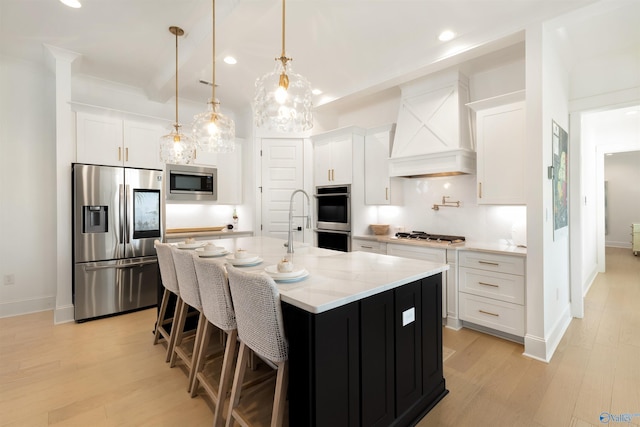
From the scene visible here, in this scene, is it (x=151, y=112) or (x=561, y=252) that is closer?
(x=561, y=252)

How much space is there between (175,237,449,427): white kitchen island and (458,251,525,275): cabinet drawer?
3.98 ft

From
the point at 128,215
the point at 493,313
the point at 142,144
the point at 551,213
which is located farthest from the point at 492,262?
the point at 142,144

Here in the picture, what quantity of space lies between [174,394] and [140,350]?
0.90 metres

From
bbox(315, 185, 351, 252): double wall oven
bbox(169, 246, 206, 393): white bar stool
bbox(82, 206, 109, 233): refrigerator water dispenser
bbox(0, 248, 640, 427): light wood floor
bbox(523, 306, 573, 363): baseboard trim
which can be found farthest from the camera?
bbox(315, 185, 351, 252): double wall oven

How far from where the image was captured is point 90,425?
181cm

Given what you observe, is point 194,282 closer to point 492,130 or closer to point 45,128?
point 492,130

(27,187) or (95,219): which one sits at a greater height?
(27,187)

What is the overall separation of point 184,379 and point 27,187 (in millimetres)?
3319

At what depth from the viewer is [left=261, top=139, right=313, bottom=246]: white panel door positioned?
472 cm

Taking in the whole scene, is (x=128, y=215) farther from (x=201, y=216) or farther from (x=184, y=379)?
(x=184, y=379)

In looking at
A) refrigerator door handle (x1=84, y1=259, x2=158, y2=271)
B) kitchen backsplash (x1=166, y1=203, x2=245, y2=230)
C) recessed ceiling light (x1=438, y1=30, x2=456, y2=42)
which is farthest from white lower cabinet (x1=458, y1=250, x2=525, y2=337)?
refrigerator door handle (x1=84, y1=259, x2=158, y2=271)

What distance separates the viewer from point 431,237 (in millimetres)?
3693

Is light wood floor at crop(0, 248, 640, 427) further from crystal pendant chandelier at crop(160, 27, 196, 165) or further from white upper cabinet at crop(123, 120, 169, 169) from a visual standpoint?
white upper cabinet at crop(123, 120, 169, 169)

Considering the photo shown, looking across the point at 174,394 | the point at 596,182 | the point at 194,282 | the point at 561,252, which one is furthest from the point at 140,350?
the point at 596,182
